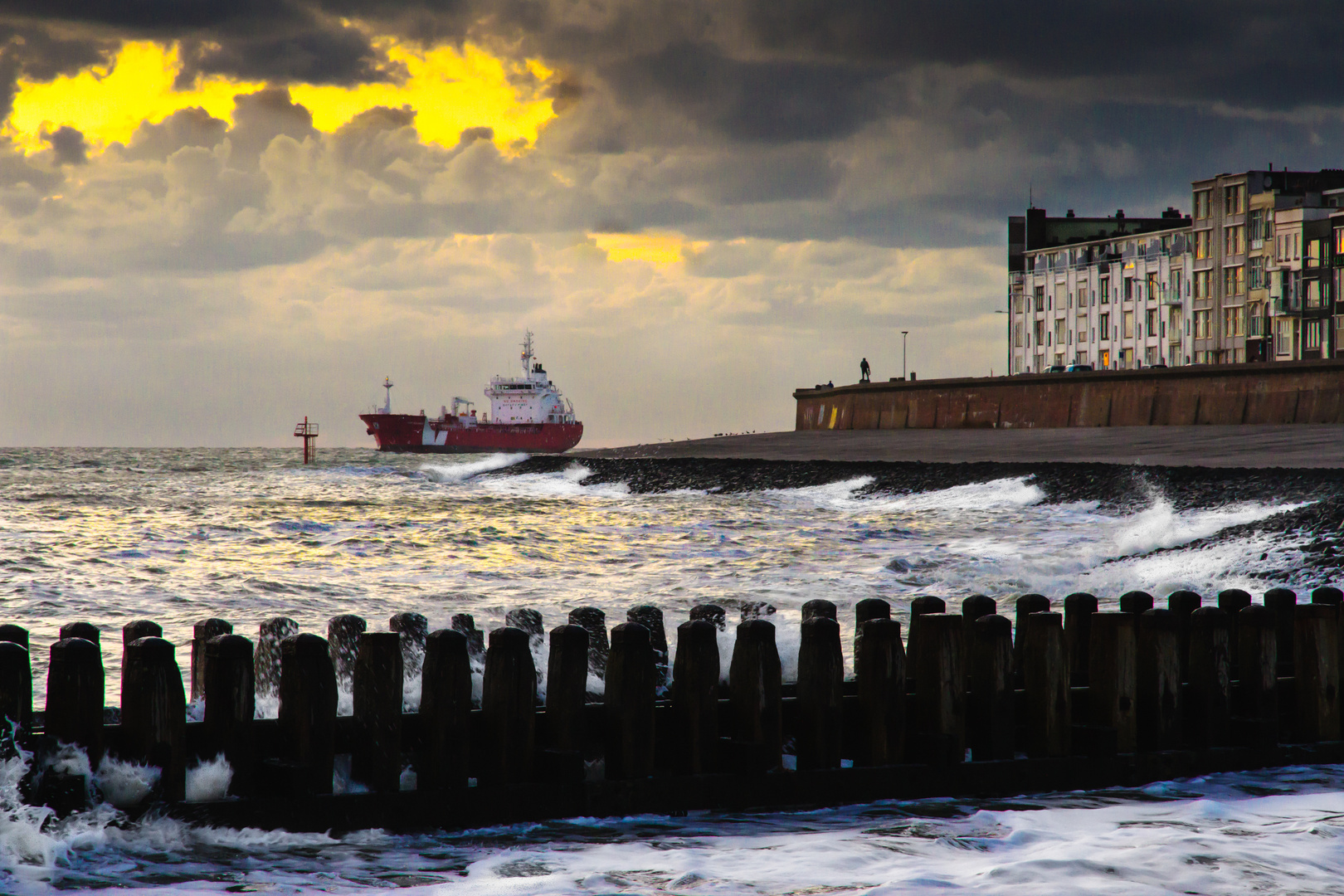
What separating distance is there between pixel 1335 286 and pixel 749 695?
67955 mm

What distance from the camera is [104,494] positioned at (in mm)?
37938

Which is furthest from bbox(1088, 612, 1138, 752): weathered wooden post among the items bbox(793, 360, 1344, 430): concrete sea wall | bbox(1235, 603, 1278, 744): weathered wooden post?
bbox(793, 360, 1344, 430): concrete sea wall

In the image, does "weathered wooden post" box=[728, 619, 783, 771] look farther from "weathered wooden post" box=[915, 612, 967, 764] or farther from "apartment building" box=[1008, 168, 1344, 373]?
"apartment building" box=[1008, 168, 1344, 373]

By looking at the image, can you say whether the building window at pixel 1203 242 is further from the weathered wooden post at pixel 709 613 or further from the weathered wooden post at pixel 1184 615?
the weathered wooden post at pixel 709 613

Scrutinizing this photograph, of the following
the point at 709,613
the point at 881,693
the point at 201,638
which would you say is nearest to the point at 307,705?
the point at 201,638

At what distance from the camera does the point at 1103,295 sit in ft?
291

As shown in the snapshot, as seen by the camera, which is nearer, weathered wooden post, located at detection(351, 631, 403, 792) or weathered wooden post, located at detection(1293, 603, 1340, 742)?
weathered wooden post, located at detection(351, 631, 403, 792)

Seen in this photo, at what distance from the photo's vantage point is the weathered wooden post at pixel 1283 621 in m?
6.22

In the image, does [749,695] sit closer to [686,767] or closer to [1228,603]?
[686,767]

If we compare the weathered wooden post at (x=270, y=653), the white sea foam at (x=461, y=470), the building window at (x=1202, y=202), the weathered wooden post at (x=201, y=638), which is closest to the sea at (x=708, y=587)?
the weathered wooden post at (x=270, y=653)

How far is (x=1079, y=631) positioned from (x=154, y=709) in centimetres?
374

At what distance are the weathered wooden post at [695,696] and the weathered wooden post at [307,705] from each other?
3.86 feet

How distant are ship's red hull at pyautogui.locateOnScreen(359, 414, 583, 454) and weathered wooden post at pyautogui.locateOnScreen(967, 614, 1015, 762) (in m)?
114

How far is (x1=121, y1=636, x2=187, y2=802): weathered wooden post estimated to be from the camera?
13.7ft
